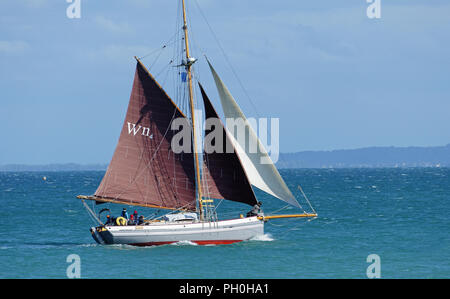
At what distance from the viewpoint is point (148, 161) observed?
139 ft

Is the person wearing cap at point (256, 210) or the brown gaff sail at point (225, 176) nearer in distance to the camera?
the brown gaff sail at point (225, 176)

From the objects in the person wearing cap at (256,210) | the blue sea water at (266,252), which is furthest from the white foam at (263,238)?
the person wearing cap at (256,210)

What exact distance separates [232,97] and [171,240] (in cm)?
927

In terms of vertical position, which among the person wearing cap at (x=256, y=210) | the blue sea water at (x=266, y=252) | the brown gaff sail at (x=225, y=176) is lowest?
the blue sea water at (x=266, y=252)

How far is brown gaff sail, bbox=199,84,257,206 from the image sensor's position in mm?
41156

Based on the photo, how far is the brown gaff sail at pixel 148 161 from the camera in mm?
41844

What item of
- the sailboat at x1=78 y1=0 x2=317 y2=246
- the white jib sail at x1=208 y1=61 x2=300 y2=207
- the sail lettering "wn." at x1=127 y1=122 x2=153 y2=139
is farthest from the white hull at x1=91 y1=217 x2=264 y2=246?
the sail lettering "wn." at x1=127 y1=122 x2=153 y2=139

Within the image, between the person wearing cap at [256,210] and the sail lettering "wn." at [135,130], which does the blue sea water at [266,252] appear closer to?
the person wearing cap at [256,210]

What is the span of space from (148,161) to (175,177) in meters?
1.94

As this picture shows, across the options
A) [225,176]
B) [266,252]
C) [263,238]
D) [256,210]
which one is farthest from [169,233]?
[263,238]

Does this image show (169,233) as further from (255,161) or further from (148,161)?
(255,161)

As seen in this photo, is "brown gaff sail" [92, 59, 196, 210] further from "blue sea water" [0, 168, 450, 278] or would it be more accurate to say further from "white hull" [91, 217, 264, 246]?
"blue sea water" [0, 168, 450, 278]

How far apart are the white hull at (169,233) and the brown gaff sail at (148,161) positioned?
1.66 metres
